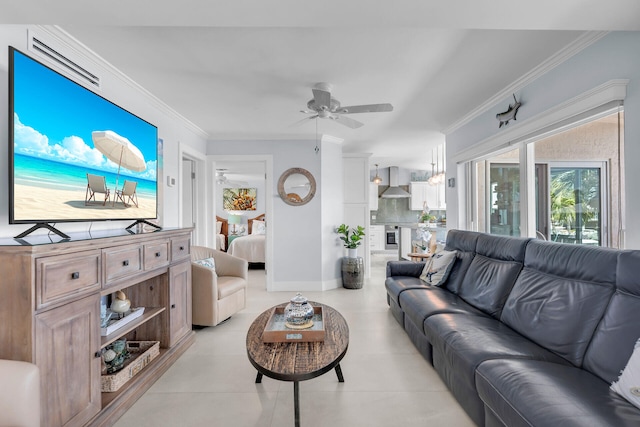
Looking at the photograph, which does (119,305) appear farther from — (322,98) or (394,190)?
(394,190)

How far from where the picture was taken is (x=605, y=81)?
1.88 metres

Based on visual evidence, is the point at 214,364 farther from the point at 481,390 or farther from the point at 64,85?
the point at 64,85

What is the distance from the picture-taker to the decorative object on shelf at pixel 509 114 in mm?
2699

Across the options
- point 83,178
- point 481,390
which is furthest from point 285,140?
point 481,390

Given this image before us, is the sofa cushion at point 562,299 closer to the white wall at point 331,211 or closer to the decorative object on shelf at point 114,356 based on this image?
the decorative object on shelf at point 114,356

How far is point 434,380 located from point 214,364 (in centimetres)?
171

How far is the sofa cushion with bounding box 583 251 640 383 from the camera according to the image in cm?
133

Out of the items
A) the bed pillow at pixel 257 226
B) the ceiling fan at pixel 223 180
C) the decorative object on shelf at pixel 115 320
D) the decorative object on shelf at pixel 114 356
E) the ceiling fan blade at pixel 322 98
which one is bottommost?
the decorative object on shelf at pixel 114 356

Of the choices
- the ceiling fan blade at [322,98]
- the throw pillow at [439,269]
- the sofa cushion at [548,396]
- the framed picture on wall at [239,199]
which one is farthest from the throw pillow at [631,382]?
the framed picture on wall at [239,199]

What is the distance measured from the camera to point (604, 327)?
147 cm

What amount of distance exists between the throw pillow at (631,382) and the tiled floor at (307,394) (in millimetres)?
771

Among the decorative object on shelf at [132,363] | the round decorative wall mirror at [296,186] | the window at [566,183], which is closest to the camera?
the decorative object on shelf at [132,363]

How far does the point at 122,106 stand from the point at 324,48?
185 cm

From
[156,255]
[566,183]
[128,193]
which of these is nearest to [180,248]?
[156,255]
